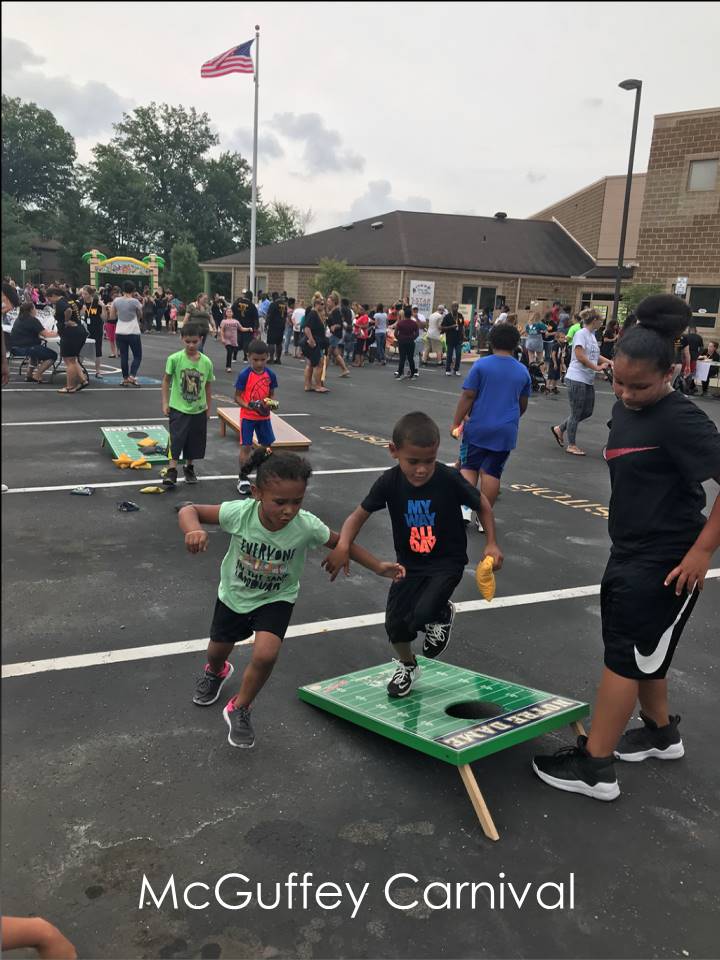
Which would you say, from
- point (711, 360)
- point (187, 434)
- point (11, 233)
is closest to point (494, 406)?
point (187, 434)

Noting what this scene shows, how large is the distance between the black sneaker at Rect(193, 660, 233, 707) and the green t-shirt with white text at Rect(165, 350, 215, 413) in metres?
4.29

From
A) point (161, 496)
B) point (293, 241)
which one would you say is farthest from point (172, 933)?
point (293, 241)

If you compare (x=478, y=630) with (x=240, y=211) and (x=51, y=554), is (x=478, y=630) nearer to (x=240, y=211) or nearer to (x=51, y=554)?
(x=51, y=554)

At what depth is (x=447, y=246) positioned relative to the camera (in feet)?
124

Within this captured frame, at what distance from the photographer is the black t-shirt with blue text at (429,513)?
3678 millimetres

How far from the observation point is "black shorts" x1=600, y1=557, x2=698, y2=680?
10.1 ft

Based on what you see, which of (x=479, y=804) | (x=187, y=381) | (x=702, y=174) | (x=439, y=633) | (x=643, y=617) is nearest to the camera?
(x=479, y=804)

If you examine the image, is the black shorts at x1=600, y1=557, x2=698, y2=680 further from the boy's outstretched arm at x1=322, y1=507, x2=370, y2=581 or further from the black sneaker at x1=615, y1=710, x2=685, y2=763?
the boy's outstretched arm at x1=322, y1=507, x2=370, y2=581

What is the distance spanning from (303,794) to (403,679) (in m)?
0.81

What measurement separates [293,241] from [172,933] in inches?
1737

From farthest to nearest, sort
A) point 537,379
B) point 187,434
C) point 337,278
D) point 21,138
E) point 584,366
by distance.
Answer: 1. point 337,278
2. point 537,379
3. point 584,366
4. point 187,434
5. point 21,138

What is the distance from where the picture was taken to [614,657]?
3158 mm

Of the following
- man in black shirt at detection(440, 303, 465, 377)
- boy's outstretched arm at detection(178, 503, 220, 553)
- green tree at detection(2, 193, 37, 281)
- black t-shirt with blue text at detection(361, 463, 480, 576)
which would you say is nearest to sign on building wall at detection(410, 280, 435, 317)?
man in black shirt at detection(440, 303, 465, 377)

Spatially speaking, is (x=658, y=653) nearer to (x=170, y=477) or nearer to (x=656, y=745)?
(x=656, y=745)
